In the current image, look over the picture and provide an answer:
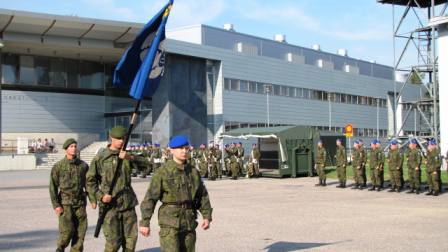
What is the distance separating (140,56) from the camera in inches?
297

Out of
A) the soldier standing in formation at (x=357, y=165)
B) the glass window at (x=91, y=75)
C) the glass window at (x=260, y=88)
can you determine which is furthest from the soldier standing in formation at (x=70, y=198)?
the glass window at (x=91, y=75)

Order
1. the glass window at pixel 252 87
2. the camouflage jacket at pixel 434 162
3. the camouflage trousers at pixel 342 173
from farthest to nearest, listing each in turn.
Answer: the glass window at pixel 252 87 → the camouflage trousers at pixel 342 173 → the camouflage jacket at pixel 434 162

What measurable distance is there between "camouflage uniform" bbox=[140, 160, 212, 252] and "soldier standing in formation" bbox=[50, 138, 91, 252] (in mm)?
2210

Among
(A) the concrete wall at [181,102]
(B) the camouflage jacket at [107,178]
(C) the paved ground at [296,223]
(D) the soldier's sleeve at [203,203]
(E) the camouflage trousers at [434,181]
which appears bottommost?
(C) the paved ground at [296,223]

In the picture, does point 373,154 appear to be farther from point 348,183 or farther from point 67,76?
point 67,76

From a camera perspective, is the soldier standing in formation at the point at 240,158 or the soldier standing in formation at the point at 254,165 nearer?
the soldier standing in formation at the point at 254,165

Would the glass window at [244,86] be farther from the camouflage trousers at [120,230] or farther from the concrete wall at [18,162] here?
the camouflage trousers at [120,230]

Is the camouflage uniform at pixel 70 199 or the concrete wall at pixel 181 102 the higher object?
the concrete wall at pixel 181 102

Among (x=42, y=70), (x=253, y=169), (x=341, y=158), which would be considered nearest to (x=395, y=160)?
(x=341, y=158)

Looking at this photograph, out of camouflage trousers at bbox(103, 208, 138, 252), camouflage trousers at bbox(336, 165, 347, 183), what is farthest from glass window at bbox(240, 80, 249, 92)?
camouflage trousers at bbox(103, 208, 138, 252)

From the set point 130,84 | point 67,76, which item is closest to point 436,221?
point 130,84

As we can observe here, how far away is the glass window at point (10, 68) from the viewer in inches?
1807

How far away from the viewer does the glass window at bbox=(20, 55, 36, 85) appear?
153 feet

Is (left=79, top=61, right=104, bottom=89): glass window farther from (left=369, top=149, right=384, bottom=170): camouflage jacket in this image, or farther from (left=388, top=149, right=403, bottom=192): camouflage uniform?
(left=388, top=149, right=403, bottom=192): camouflage uniform
